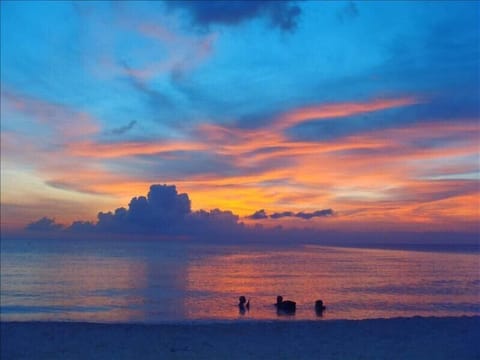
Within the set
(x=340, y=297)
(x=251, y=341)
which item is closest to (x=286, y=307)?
(x=340, y=297)

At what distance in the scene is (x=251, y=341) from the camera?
16.4m

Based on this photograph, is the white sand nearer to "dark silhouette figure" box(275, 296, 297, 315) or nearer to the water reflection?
"dark silhouette figure" box(275, 296, 297, 315)

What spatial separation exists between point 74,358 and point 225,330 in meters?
6.33

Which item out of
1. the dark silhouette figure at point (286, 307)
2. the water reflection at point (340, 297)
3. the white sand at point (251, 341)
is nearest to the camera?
the white sand at point (251, 341)

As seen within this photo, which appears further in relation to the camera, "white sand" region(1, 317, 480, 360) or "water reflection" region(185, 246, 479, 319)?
"water reflection" region(185, 246, 479, 319)

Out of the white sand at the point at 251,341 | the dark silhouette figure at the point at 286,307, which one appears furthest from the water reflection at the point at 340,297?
the white sand at the point at 251,341

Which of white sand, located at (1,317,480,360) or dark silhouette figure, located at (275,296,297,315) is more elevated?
white sand, located at (1,317,480,360)

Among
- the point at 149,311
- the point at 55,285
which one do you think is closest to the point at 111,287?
the point at 55,285

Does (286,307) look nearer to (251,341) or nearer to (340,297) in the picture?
(340,297)

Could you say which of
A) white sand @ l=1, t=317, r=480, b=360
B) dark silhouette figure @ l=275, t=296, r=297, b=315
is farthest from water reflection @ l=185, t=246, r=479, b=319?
white sand @ l=1, t=317, r=480, b=360

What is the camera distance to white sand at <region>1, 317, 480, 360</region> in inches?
564

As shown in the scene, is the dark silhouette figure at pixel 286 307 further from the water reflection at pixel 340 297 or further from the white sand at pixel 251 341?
the white sand at pixel 251 341

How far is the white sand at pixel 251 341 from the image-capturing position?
14.3 meters

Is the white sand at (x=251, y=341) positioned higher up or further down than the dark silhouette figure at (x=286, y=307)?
higher up
